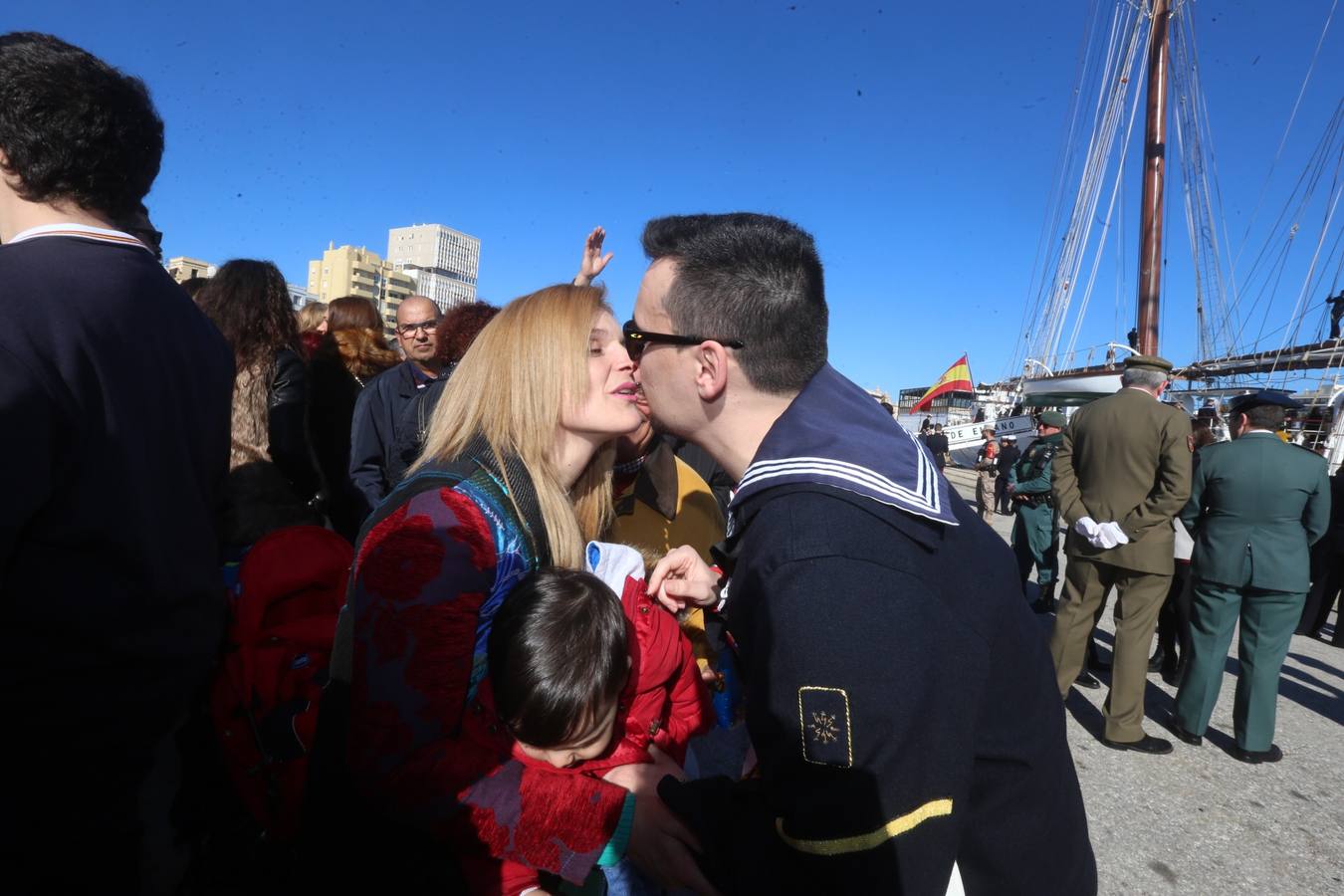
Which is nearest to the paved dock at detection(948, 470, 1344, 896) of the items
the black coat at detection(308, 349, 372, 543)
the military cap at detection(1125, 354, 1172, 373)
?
the military cap at detection(1125, 354, 1172, 373)

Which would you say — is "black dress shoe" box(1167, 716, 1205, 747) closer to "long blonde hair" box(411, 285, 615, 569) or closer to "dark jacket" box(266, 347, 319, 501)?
"long blonde hair" box(411, 285, 615, 569)

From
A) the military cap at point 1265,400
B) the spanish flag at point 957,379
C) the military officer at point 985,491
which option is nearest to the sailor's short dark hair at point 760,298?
the military cap at point 1265,400

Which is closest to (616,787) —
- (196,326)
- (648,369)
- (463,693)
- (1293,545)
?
(463,693)

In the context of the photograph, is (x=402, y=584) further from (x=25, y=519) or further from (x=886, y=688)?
(x=886, y=688)

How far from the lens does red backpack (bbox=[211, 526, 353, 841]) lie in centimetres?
147

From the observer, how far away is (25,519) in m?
1.10

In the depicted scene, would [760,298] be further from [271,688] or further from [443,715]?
[271,688]

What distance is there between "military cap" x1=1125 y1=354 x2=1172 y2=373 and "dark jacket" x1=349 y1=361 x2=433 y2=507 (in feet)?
15.8

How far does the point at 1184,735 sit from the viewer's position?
14.9 feet

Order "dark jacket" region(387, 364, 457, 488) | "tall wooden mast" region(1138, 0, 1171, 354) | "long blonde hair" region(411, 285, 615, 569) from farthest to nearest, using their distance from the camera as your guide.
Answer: "tall wooden mast" region(1138, 0, 1171, 354) < "dark jacket" region(387, 364, 457, 488) < "long blonde hair" region(411, 285, 615, 569)

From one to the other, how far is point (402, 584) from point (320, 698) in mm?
367

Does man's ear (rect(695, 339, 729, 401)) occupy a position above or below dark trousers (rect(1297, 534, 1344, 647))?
above

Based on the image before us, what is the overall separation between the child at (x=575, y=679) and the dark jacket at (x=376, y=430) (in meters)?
2.82

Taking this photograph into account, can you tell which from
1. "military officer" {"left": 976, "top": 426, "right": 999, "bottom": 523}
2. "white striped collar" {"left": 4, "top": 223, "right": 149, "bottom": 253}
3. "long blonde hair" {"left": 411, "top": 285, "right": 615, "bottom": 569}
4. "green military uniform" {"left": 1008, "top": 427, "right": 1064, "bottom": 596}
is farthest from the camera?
"military officer" {"left": 976, "top": 426, "right": 999, "bottom": 523}
